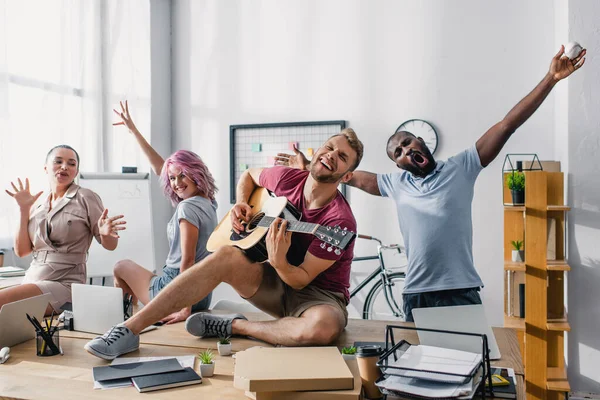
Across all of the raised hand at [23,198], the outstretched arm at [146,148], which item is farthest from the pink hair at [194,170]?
the raised hand at [23,198]

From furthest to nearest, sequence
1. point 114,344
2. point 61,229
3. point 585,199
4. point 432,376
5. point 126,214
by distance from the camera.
→ point 126,214 < point 585,199 < point 61,229 < point 114,344 < point 432,376

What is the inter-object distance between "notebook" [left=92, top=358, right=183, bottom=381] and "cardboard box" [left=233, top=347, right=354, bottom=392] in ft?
0.89

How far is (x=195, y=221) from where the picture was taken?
9.41 feet

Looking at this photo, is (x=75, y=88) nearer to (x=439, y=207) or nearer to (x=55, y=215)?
(x=55, y=215)

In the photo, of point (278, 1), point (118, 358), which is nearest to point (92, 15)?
point (278, 1)

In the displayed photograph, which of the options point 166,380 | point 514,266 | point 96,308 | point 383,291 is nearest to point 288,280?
point 166,380

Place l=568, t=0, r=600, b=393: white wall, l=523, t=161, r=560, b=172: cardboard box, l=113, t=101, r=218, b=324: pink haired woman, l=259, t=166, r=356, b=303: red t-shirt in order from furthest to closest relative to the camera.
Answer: l=523, t=161, r=560, b=172: cardboard box → l=568, t=0, r=600, b=393: white wall → l=113, t=101, r=218, b=324: pink haired woman → l=259, t=166, r=356, b=303: red t-shirt

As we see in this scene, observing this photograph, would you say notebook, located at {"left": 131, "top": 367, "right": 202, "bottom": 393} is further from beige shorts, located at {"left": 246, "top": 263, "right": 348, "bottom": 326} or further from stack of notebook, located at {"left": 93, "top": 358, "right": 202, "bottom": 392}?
beige shorts, located at {"left": 246, "top": 263, "right": 348, "bottom": 326}

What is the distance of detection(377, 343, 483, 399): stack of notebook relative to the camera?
4.74 ft

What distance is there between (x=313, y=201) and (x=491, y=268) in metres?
2.06

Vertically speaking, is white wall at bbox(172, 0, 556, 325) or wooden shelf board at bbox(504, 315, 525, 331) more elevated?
white wall at bbox(172, 0, 556, 325)

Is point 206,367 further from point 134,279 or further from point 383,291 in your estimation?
point 383,291

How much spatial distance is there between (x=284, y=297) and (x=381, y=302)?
6.26 feet

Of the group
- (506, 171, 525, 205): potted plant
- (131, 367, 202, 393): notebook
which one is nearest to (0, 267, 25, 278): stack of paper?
(131, 367, 202, 393): notebook
